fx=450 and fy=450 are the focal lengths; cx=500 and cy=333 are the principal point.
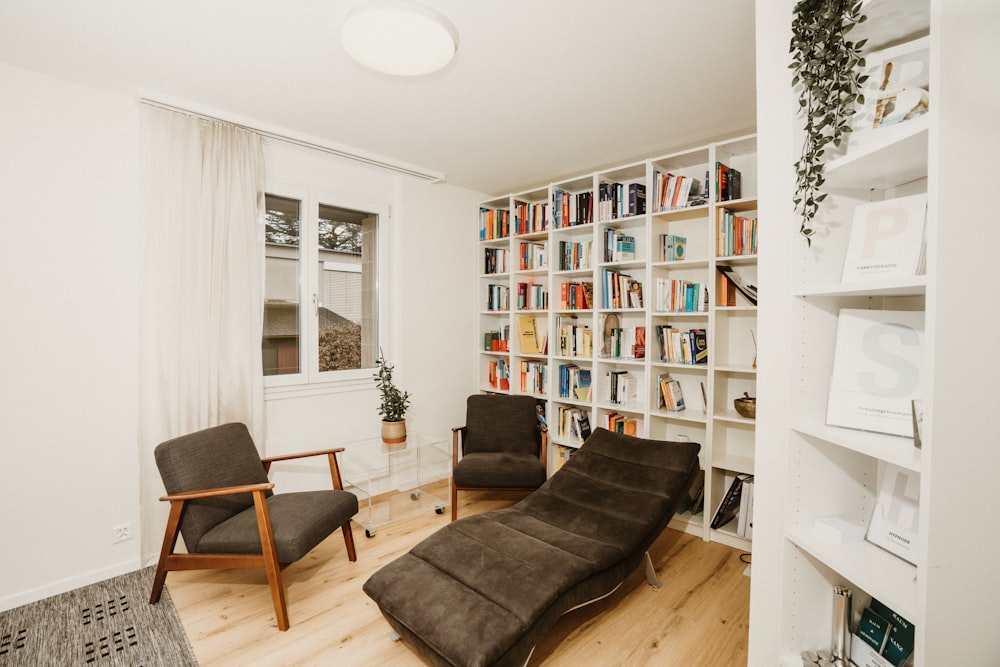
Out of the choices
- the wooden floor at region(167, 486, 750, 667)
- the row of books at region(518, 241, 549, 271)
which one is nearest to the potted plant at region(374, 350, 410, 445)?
the wooden floor at region(167, 486, 750, 667)

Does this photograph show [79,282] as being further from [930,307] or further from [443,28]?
[930,307]

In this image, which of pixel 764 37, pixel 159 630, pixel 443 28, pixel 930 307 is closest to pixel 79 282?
pixel 159 630

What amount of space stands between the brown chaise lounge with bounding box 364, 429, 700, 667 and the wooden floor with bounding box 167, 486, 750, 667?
24cm

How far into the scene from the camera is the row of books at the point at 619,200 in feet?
10.5

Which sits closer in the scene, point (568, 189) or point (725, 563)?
point (725, 563)

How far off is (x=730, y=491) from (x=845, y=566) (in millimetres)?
1855

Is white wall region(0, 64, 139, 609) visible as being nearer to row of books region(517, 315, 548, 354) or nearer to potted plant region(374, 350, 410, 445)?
potted plant region(374, 350, 410, 445)

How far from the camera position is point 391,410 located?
3.41 meters

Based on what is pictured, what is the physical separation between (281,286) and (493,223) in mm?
1918

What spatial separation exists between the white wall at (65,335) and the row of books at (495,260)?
2634 mm

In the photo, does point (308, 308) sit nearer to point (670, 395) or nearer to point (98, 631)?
point (98, 631)

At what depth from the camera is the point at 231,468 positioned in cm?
240

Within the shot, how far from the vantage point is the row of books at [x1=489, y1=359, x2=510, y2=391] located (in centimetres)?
417

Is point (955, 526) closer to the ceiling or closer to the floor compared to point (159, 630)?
closer to the ceiling
